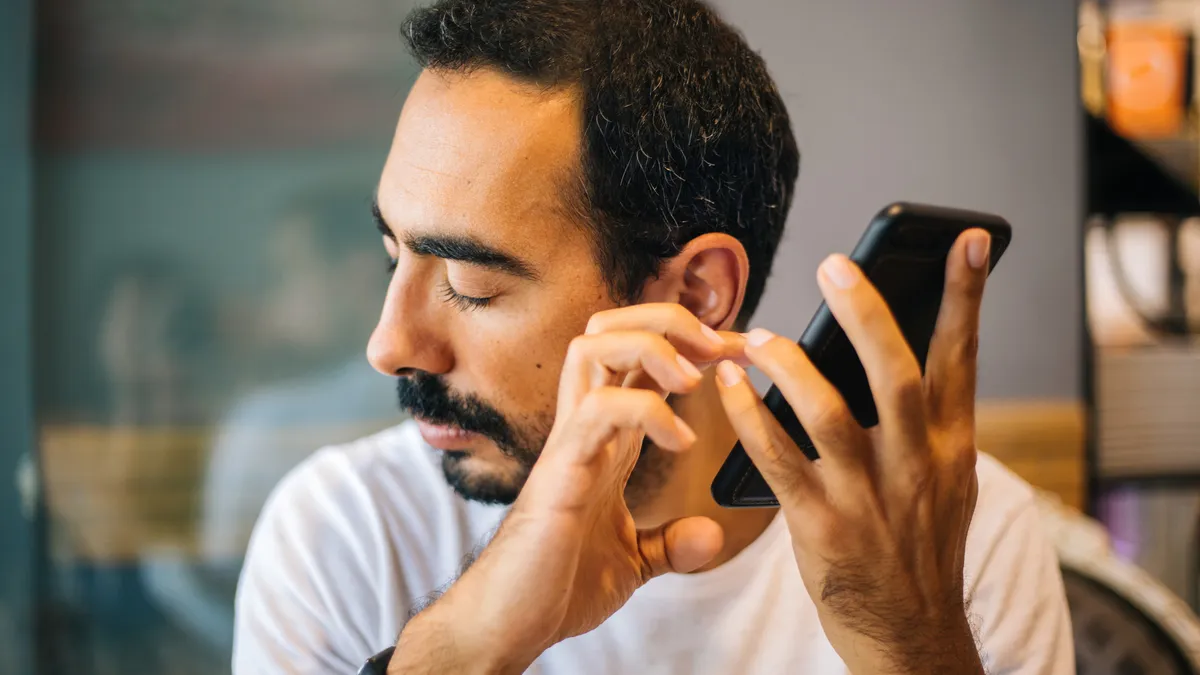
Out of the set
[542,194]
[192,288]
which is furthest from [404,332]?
[192,288]

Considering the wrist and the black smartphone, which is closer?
the black smartphone

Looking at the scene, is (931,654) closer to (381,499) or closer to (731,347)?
(731,347)

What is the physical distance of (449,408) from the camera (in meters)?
0.79

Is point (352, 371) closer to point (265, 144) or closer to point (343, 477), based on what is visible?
point (265, 144)

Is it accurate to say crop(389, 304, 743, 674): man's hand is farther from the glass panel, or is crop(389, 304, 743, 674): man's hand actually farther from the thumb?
the glass panel

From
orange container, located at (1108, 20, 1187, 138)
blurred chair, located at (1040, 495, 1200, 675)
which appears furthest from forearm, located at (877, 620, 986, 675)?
orange container, located at (1108, 20, 1187, 138)

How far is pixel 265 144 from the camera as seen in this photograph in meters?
1.41

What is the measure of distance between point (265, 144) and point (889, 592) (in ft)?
3.87

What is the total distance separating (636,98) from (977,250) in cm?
34

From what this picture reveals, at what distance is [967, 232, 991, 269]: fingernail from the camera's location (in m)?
0.51

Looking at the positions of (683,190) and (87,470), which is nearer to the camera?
(683,190)

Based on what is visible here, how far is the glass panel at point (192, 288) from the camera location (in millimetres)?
1369

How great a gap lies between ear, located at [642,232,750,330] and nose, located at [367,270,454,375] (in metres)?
0.19

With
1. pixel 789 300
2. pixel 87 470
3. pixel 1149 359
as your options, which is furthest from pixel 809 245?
pixel 87 470
